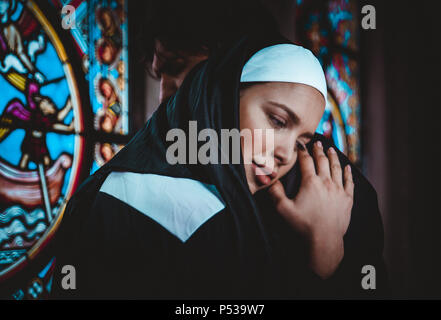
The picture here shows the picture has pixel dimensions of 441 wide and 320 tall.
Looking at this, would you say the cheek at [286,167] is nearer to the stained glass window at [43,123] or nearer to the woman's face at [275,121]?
the woman's face at [275,121]

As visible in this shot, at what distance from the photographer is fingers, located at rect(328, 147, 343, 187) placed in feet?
2.01

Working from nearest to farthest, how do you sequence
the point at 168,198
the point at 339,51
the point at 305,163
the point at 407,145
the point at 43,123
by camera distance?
the point at 168,198 → the point at 305,163 → the point at 43,123 → the point at 339,51 → the point at 407,145

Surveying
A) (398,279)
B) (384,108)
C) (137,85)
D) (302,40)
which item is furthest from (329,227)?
(398,279)

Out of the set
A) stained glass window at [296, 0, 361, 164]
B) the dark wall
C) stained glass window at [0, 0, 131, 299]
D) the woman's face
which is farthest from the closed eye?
the dark wall

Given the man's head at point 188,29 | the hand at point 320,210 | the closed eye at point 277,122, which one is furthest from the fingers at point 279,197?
the man's head at point 188,29

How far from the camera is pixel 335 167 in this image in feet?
2.06

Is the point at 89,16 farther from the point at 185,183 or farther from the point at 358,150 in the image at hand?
the point at 358,150

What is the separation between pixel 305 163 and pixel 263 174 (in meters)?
0.09

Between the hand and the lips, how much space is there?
24 millimetres

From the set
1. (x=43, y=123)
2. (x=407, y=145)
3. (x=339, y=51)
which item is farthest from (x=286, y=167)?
(x=407, y=145)

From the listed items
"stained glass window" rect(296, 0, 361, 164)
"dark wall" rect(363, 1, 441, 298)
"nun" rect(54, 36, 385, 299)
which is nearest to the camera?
"nun" rect(54, 36, 385, 299)

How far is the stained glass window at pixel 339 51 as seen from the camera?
1602 millimetres

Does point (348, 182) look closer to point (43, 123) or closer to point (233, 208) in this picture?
point (233, 208)

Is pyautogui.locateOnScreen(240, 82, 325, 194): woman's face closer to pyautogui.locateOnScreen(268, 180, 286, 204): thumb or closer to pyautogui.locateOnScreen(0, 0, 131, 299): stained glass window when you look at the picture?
pyautogui.locateOnScreen(268, 180, 286, 204): thumb
